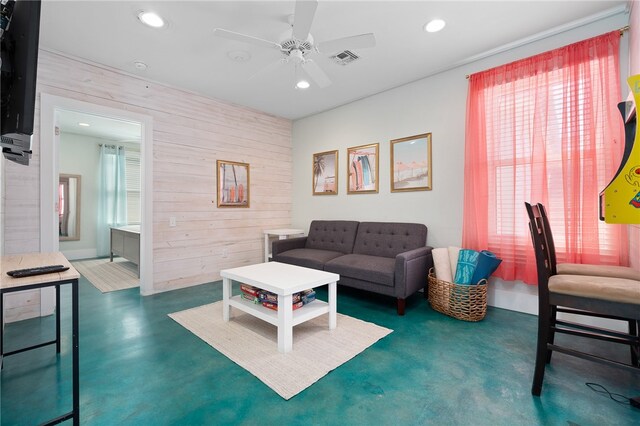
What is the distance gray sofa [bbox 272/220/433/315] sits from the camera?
8.95 ft

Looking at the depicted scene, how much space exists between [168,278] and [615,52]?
4.95 meters

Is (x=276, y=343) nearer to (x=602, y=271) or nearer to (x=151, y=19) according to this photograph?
(x=602, y=271)

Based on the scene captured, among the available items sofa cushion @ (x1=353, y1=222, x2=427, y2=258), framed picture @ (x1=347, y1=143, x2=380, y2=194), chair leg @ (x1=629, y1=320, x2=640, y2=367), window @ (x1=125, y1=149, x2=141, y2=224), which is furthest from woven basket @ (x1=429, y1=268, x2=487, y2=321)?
window @ (x1=125, y1=149, x2=141, y2=224)

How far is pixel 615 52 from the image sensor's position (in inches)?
88.2

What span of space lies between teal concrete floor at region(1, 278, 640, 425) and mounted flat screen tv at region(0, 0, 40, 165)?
142 cm

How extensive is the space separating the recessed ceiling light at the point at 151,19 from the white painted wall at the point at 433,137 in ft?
8.45

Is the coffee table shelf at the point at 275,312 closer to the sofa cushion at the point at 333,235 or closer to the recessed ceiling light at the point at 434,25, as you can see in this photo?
the sofa cushion at the point at 333,235

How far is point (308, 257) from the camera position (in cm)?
347

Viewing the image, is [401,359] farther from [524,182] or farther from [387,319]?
[524,182]

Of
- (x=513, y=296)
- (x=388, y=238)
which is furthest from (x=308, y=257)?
(x=513, y=296)

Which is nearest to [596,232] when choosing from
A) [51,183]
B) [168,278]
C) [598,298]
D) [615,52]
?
[598,298]

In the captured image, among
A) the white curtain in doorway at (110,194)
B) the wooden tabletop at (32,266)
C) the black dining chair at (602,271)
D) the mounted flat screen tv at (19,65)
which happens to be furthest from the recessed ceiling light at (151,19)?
the white curtain in doorway at (110,194)

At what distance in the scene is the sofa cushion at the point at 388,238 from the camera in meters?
3.31

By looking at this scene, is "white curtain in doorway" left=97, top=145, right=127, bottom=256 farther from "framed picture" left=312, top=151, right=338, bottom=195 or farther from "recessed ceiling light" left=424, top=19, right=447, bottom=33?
"recessed ceiling light" left=424, top=19, right=447, bottom=33
